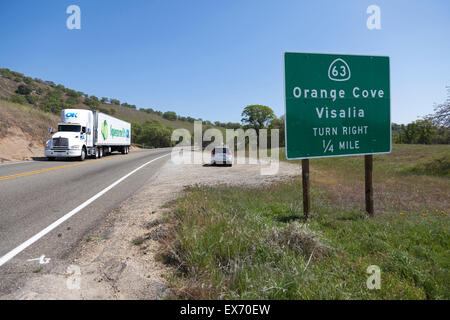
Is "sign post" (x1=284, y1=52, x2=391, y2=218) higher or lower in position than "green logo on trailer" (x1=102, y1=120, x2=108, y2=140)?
lower

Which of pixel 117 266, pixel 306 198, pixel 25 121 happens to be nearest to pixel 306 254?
pixel 306 198

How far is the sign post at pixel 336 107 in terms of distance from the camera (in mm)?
5590

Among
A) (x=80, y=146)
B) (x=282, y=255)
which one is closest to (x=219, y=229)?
(x=282, y=255)

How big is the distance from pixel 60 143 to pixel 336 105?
20.7 metres

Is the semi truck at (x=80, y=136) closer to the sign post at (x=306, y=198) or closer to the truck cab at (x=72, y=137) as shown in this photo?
the truck cab at (x=72, y=137)

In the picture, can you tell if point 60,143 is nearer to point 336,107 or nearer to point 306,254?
point 336,107

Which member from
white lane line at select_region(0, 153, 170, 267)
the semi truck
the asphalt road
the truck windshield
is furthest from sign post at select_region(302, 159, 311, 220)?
the truck windshield

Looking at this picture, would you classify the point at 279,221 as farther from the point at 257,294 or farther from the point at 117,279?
the point at 117,279

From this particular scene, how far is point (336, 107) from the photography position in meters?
5.84

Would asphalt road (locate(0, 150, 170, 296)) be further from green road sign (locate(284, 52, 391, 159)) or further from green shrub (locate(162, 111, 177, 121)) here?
green shrub (locate(162, 111, 177, 121))

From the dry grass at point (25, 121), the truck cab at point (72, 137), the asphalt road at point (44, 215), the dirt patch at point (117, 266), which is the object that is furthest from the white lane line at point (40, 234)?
the dry grass at point (25, 121)

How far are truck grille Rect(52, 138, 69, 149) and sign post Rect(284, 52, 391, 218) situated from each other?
64.7 ft

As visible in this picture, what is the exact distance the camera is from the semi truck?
19.4 metres

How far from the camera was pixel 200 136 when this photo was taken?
54625 millimetres
